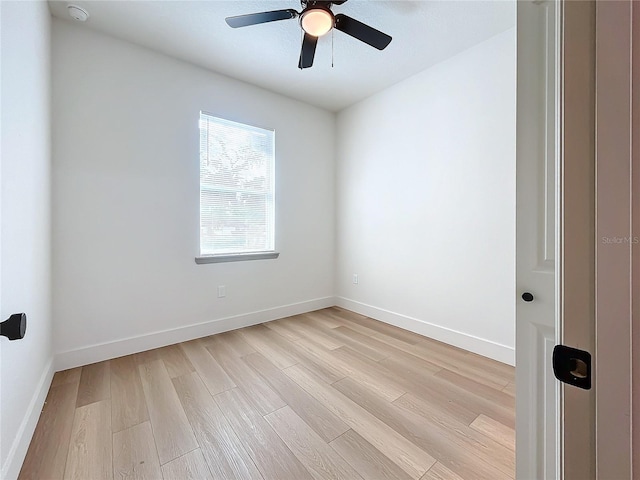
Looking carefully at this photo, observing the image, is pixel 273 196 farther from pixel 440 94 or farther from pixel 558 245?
pixel 558 245

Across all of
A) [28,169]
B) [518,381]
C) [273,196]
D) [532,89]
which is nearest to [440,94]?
[273,196]

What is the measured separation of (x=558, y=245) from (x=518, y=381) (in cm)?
50

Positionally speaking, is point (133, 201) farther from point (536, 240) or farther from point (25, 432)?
point (536, 240)

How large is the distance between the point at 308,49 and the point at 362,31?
40 centimetres

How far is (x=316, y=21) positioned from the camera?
1.74m

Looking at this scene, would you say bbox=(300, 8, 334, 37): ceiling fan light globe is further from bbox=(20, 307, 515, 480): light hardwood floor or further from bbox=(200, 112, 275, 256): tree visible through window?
bbox=(20, 307, 515, 480): light hardwood floor

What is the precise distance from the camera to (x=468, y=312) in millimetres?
2479

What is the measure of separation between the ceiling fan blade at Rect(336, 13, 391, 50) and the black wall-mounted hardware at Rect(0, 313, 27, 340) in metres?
2.14

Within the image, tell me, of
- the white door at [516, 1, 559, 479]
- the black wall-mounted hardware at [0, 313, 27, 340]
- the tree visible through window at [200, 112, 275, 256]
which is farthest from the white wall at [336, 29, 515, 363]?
the black wall-mounted hardware at [0, 313, 27, 340]

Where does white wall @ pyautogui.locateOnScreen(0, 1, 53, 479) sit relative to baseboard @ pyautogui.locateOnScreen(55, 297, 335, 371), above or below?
above

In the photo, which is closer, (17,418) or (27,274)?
(17,418)

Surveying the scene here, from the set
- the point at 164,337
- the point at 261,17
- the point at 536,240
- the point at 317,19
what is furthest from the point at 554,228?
the point at 164,337

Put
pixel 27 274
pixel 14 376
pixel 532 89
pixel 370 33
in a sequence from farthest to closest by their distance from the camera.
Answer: pixel 370 33, pixel 27 274, pixel 14 376, pixel 532 89

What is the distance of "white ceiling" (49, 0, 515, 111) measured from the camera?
1953 millimetres
